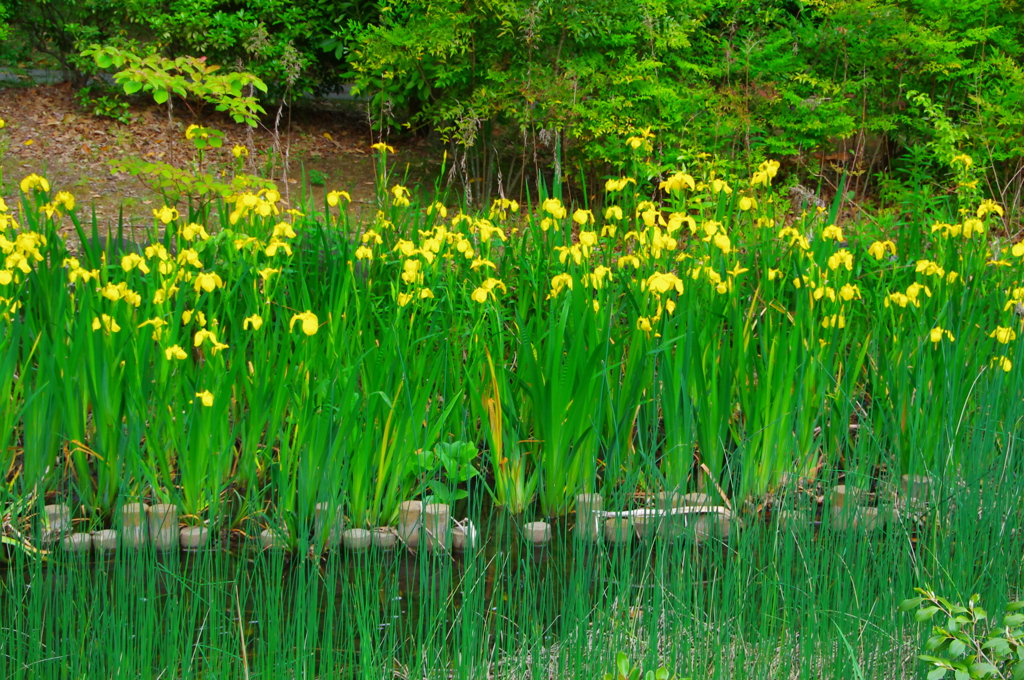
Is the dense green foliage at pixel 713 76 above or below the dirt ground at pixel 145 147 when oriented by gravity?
above

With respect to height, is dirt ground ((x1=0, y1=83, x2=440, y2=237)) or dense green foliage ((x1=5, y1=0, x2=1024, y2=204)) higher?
dense green foliage ((x1=5, y1=0, x2=1024, y2=204))

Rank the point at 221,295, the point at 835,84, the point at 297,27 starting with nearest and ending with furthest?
1. the point at 221,295
2. the point at 835,84
3. the point at 297,27

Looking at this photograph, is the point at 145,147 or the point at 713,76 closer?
the point at 713,76

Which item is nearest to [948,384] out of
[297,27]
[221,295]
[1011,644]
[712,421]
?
[712,421]

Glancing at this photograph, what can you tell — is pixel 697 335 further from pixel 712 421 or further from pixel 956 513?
pixel 956 513

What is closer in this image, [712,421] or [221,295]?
[712,421]

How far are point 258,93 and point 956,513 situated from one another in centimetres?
794

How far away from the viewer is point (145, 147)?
8273 mm

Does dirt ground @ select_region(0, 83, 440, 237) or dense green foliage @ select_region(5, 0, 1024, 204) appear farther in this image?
dirt ground @ select_region(0, 83, 440, 237)

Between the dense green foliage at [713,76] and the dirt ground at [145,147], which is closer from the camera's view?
the dense green foliage at [713,76]

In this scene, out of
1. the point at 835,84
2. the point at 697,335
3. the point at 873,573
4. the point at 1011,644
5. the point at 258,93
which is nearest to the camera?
the point at 1011,644

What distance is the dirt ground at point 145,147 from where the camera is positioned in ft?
24.5

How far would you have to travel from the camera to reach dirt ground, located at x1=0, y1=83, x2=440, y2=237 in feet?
24.5

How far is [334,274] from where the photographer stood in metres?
3.56
